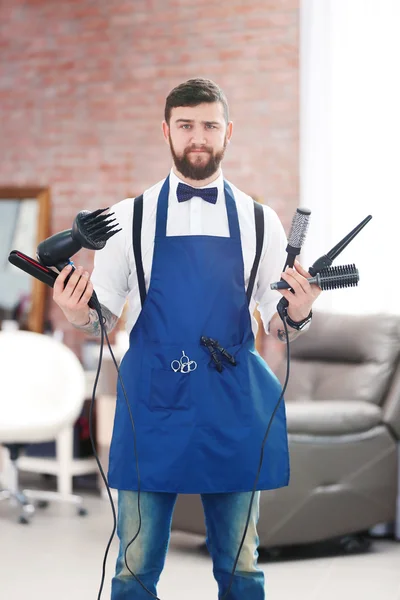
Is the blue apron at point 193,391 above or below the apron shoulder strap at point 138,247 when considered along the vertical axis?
below

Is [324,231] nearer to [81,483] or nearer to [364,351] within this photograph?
[364,351]

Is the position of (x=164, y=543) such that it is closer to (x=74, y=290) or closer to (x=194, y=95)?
(x=74, y=290)

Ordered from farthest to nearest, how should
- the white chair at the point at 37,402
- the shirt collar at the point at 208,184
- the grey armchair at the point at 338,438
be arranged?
the white chair at the point at 37,402, the grey armchair at the point at 338,438, the shirt collar at the point at 208,184

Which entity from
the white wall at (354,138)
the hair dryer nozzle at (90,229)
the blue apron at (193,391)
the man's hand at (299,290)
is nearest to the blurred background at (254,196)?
the white wall at (354,138)

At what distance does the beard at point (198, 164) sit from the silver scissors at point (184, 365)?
0.38 meters

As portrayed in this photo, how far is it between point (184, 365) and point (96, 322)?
0.21 meters

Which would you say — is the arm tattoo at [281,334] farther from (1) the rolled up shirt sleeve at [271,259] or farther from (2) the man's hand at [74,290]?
(2) the man's hand at [74,290]

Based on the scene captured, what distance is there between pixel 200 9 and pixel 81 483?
2.81m

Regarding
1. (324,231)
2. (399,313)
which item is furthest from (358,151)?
(399,313)

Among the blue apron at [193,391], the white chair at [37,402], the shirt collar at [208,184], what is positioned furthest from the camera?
the white chair at [37,402]

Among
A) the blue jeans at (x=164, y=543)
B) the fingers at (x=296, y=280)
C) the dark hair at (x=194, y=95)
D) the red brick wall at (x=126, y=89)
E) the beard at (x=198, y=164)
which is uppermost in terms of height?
the red brick wall at (x=126, y=89)

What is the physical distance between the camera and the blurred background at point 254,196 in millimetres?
3324

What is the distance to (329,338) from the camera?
3912 millimetres

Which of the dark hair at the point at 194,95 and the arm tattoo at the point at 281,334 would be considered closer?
the dark hair at the point at 194,95
